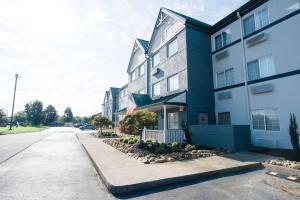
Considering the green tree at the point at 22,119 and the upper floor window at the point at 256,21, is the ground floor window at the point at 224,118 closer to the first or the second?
the upper floor window at the point at 256,21

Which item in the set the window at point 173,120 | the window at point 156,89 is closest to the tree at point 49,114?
the window at point 156,89

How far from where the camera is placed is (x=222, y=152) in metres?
11.7

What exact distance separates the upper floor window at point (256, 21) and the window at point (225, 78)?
10.9 feet

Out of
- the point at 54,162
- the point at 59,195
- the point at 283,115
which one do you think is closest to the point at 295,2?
the point at 283,115

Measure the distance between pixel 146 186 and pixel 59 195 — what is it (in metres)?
2.56

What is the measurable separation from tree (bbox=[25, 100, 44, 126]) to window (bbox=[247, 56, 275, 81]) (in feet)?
296

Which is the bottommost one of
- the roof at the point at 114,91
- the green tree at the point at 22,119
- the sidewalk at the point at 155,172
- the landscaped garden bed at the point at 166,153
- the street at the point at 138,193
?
the street at the point at 138,193

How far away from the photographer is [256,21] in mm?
14523

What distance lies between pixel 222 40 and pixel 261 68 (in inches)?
198

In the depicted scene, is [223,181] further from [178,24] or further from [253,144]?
[178,24]

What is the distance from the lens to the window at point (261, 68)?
13.4 meters

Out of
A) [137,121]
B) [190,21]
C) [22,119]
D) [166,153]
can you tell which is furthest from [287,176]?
[22,119]

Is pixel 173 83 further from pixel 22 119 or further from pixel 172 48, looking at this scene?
pixel 22 119

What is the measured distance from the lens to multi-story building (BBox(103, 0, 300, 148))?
12.3 m
